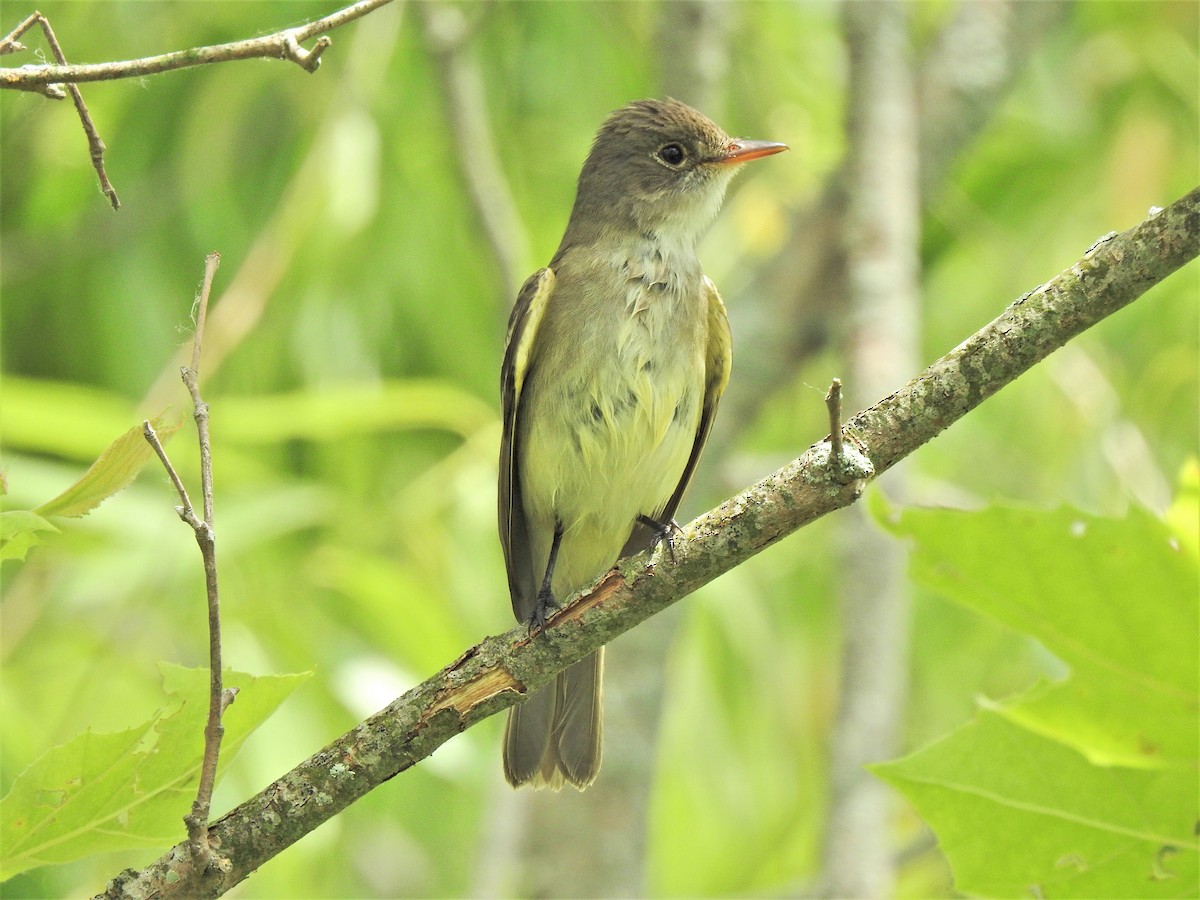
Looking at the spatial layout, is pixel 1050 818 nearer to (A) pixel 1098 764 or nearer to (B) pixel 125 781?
(A) pixel 1098 764

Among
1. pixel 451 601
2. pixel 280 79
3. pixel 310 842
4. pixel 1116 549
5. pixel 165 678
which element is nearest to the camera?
pixel 165 678

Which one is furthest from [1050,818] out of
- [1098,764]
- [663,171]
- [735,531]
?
[663,171]

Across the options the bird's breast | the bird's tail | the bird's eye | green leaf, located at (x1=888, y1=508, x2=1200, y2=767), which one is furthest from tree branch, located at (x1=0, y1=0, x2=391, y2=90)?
the bird's eye

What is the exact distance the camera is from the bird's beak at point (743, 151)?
175 inches

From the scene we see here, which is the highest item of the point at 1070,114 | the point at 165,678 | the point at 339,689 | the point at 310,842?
the point at 1070,114

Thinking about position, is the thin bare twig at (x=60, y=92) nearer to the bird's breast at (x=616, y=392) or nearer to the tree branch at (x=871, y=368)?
the bird's breast at (x=616, y=392)

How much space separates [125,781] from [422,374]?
15.9 feet

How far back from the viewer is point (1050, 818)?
106 inches

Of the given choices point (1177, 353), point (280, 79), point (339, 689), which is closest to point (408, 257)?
point (280, 79)

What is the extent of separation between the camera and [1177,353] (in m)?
5.81

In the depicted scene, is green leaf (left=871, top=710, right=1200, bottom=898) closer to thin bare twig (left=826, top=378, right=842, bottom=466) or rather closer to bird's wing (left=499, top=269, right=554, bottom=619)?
thin bare twig (left=826, top=378, right=842, bottom=466)

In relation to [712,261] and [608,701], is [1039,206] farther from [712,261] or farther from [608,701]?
[608,701]

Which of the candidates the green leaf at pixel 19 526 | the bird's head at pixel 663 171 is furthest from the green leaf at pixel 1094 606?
the bird's head at pixel 663 171

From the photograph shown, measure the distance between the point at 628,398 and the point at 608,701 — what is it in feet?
4.63
